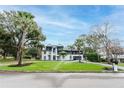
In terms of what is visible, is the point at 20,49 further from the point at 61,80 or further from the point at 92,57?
the point at 92,57

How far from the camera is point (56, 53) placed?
19.8 ft

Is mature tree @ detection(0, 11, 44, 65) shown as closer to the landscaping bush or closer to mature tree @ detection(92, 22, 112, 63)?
the landscaping bush

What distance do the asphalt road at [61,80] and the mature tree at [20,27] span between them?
0.54m

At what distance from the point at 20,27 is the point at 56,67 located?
1.18 meters

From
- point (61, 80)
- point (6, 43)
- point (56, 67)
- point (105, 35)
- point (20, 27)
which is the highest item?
point (20, 27)

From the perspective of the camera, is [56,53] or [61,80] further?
[56,53]

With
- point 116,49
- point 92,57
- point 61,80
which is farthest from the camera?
point 92,57

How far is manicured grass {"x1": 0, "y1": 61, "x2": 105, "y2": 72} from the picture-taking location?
583cm

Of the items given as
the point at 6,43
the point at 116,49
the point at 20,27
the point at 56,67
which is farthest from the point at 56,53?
the point at 116,49
